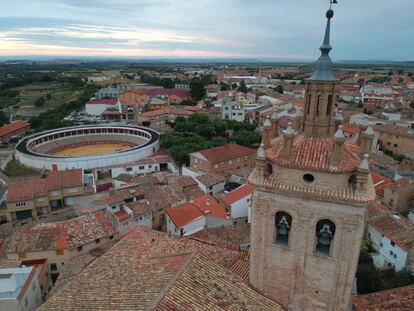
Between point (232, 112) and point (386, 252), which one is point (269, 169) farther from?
point (232, 112)

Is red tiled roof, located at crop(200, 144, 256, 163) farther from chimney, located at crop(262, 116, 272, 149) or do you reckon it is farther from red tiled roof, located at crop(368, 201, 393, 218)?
chimney, located at crop(262, 116, 272, 149)

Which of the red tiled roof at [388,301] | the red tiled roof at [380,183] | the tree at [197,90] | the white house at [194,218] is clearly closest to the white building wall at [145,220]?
the white house at [194,218]

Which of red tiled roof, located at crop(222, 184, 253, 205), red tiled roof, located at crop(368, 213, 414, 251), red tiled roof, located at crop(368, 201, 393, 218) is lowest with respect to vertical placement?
red tiled roof, located at crop(368, 201, 393, 218)

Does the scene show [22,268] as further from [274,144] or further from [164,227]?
[274,144]

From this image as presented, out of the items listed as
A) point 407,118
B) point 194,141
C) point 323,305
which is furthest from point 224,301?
point 407,118

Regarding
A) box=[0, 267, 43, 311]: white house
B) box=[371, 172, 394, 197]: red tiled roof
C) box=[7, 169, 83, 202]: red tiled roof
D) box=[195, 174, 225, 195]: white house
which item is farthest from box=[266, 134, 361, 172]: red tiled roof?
box=[7, 169, 83, 202]: red tiled roof
